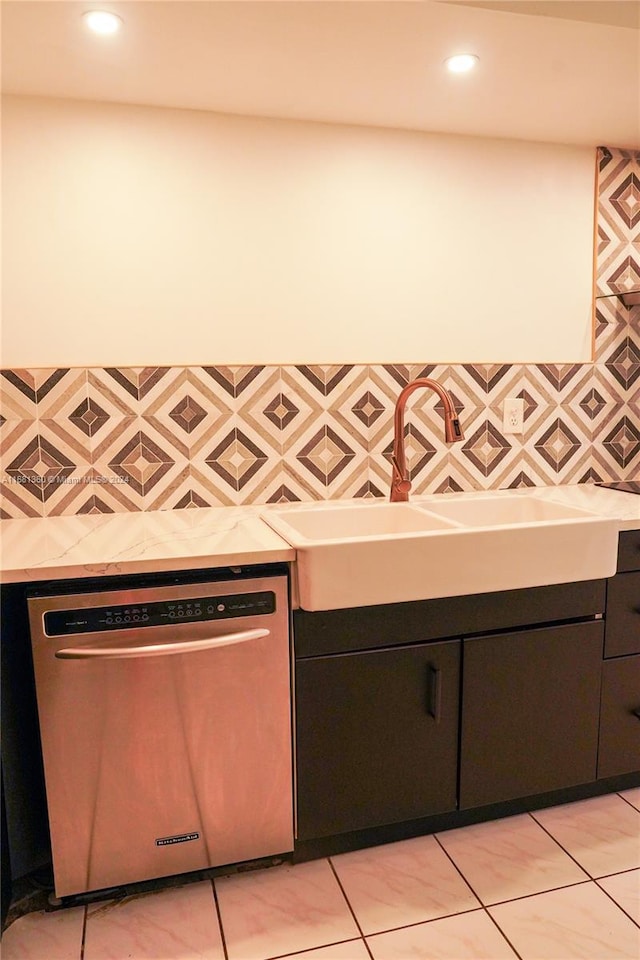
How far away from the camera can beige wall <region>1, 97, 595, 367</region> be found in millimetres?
1907

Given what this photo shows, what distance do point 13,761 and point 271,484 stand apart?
1037 mm

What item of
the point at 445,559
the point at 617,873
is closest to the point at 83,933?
the point at 445,559

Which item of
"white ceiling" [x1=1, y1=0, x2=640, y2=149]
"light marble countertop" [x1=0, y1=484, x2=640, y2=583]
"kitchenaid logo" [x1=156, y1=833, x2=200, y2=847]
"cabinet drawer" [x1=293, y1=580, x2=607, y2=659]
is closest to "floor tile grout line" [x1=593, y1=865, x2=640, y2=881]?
"cabinet drawer" [x1=293, y1=580, x2=607, y2=659]

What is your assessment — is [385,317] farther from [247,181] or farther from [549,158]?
[549,158]

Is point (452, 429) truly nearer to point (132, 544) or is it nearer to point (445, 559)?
point (445, 559)

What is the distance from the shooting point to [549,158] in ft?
7.55

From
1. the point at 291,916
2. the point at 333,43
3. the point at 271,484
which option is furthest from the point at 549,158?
the point at 291,916

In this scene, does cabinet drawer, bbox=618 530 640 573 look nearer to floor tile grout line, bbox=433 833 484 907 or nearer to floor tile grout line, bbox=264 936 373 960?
floor tile grout line, bbox=433 833 484 907

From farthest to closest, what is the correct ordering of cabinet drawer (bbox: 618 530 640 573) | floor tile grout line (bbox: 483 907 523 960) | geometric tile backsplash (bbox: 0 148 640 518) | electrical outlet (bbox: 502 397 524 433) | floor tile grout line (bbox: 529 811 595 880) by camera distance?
electrical outlet (bbox: 502 397 524 433) < geometric tile backsplash (bbox: 0 148 640 518) < cabinet drawer (bbox: 618 530 640 573) < floor tile grout line (bbox: 529 811 595 880) < floor tile grout line (bbox: 483 907 523 960)

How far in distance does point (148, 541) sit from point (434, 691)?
82 centimetres

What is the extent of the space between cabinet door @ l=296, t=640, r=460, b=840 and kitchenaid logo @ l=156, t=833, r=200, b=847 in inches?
10.3

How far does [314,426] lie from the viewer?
2.14m

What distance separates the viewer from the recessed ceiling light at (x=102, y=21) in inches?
56.7

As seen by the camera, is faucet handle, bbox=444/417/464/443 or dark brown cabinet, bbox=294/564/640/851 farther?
faucet handle, bbox=444/417/464/443
